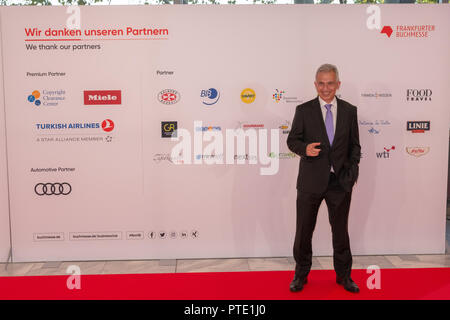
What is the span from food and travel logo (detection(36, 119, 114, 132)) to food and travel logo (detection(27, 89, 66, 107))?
0.18 meters

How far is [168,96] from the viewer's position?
3.63m

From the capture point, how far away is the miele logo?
142 inches

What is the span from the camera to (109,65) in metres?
3.59

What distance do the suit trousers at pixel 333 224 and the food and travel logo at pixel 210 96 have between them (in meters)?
1.28

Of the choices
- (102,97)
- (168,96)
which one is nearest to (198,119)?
(168,96)

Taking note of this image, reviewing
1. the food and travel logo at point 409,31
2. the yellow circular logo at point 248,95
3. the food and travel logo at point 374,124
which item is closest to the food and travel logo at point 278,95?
the yellow circular logo at point 248,95

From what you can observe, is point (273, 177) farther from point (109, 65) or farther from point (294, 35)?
point (109, 65)

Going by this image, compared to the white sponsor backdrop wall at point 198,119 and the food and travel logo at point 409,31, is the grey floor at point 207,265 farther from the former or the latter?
the food and travel logo at point 409,31

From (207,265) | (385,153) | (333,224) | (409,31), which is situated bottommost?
(207,265)

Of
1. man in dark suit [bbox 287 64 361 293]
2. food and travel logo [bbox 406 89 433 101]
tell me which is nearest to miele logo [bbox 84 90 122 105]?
man in dark suit [bbox 287 64 361 293]

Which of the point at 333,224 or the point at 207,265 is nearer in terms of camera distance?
the point at 333,224

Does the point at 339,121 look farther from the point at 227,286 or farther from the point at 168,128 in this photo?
the point at 168,128

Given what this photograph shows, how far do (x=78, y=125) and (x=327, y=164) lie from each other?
2.26m
